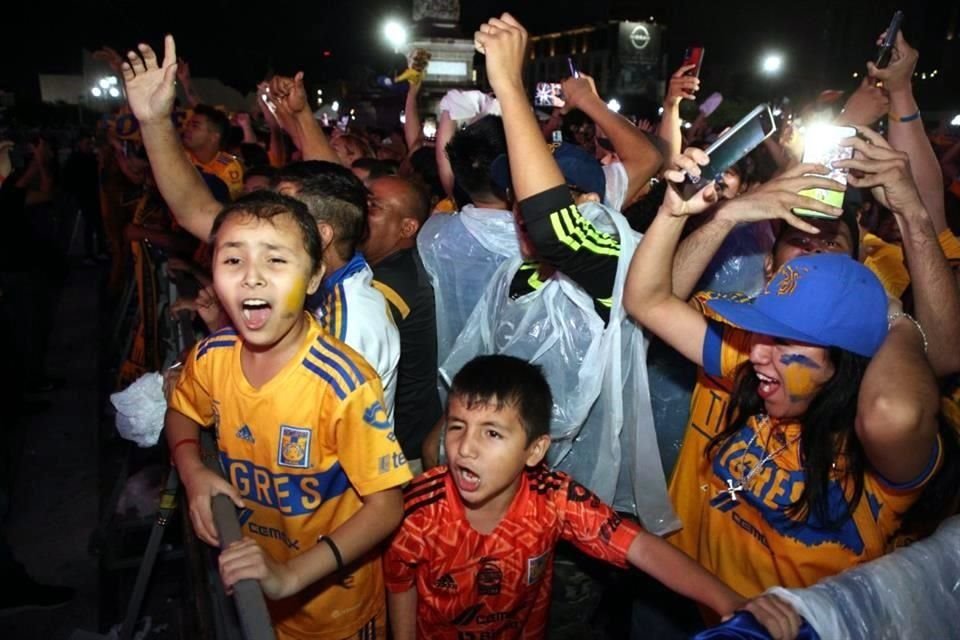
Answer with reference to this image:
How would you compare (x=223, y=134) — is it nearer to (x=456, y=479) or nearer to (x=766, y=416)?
(x=456, y=479)

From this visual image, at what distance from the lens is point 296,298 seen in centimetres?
190

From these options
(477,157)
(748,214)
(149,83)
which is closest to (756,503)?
(748,214)

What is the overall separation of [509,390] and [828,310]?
0.94m

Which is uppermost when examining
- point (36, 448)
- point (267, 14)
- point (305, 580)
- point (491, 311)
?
point (267, 14)

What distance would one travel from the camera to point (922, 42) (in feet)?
92.7

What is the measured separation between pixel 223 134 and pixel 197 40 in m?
42.9

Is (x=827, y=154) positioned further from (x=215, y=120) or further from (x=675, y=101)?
(x=215, y=120)

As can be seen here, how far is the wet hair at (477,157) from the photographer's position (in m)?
3.03

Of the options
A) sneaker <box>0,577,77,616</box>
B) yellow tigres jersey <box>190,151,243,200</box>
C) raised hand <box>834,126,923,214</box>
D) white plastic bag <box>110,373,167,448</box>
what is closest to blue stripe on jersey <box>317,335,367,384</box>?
white plastic bag <box>110,373,167,448</box>

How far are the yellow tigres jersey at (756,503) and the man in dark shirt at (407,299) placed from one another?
117cm

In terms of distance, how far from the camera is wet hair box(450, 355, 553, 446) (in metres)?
2.20

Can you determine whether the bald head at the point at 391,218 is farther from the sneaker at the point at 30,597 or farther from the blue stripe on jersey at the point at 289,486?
the sneaker at the point at 30,597

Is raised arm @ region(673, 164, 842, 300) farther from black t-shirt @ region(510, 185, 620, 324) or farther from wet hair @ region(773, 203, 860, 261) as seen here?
wet hair @ region(773, 203, 860, 261)

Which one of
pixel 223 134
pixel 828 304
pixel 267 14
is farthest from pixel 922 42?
pixel 267 14
